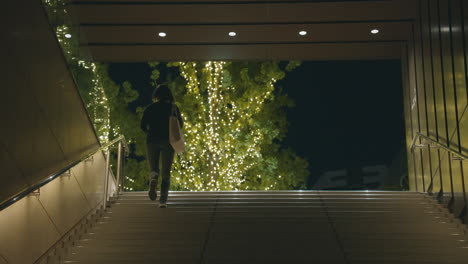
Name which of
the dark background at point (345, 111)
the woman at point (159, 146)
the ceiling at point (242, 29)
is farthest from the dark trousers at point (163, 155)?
the dark background at point (345, 111)

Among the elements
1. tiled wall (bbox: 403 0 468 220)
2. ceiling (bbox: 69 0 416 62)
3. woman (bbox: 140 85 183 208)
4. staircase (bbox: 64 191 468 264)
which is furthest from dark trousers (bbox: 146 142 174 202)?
tiled wall (bbox: 403 0 468 220)

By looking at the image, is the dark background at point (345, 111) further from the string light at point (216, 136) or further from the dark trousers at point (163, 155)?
the dark trousers at point (163, 155)

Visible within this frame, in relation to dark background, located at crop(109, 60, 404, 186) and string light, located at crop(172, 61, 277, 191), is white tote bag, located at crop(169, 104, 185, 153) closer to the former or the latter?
string light, located at crop(172, 61, 277, 191)

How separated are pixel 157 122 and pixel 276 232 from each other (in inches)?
90.0

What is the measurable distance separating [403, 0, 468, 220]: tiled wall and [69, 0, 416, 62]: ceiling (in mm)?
688

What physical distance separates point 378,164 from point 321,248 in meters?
35.7

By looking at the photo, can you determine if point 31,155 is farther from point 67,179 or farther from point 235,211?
point 235,211

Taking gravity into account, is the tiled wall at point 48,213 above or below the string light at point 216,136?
below

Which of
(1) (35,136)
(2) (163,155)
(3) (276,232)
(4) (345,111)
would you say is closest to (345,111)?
(4) (345,111)

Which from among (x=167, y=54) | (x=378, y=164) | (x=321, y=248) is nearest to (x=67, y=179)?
(x=321, y=248)

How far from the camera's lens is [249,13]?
36.9 feet

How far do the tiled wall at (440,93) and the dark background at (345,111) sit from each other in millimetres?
25230

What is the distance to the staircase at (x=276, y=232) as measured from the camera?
20.6 ft

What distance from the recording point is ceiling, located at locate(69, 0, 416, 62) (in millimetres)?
10938
